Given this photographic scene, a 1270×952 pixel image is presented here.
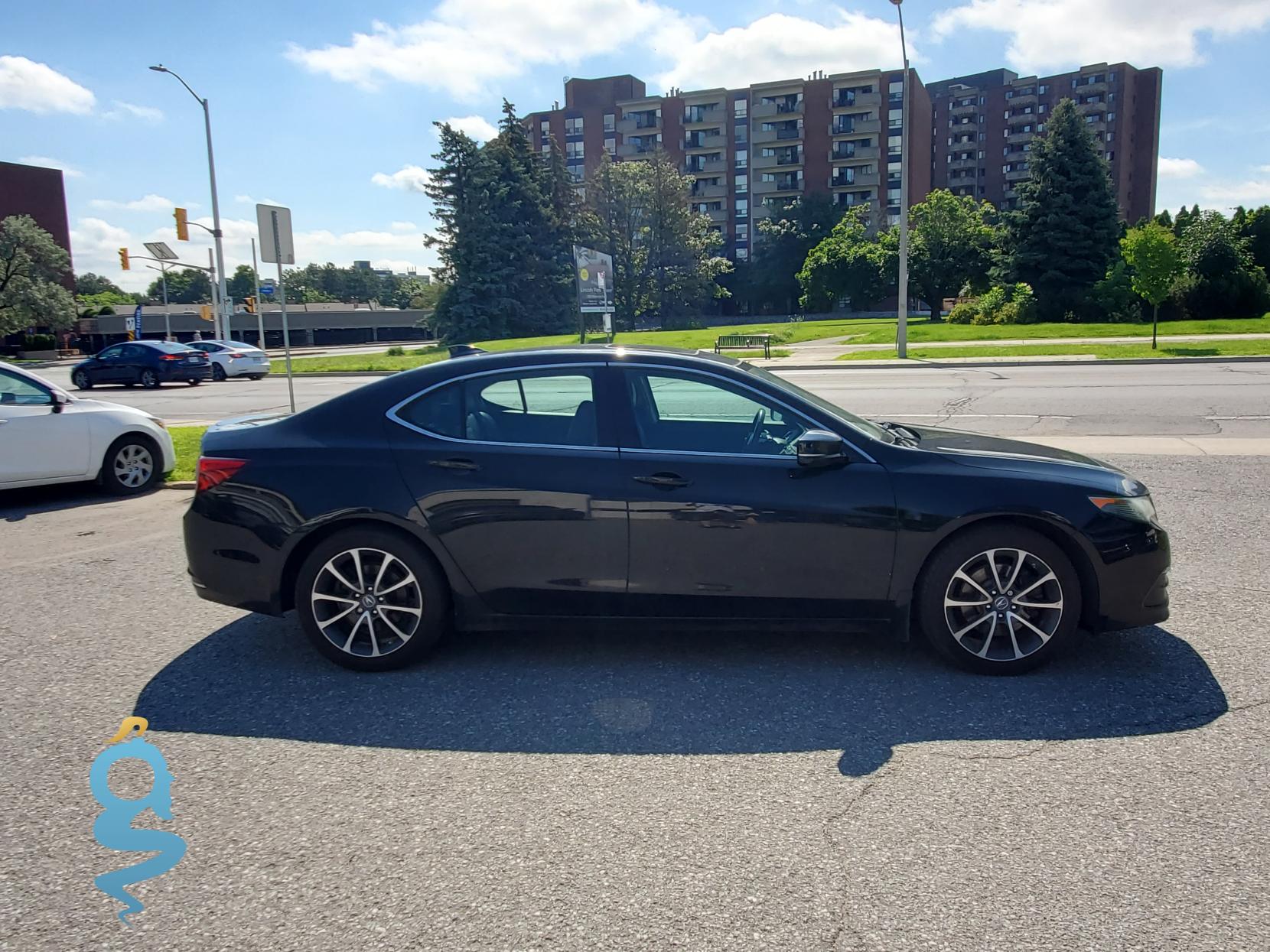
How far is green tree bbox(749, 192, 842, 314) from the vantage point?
273 feet

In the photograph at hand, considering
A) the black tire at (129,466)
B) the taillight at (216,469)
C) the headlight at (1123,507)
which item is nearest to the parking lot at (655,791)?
the headlight at (1123,507)

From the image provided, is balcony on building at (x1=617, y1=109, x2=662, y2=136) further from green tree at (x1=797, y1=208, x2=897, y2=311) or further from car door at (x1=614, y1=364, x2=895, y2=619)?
car door at (x1=614, y1=364, x2=895, y2=619)

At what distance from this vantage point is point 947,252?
52.1m

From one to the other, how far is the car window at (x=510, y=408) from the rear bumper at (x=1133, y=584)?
8.47 feet

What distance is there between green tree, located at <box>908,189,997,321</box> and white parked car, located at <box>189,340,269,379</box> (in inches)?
1401

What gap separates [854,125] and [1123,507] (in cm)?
9316

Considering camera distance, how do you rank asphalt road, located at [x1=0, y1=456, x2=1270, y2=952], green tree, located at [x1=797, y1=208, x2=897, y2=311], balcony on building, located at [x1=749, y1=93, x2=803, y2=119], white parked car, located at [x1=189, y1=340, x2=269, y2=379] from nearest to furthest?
1. asphalt road, located at [x1=0, y1=456, x2=1270, y2=952]
2. white parked car, located at [x1=189, y1=340, x2=269, y2=379]
3. green tree, located at [x1=797, y1=208, x2=897, y2=311]
4. balcony on building, located at [x1=749, y1=93, x2=803, y2=119]

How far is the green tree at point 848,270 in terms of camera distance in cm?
6500

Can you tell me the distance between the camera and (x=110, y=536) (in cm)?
779

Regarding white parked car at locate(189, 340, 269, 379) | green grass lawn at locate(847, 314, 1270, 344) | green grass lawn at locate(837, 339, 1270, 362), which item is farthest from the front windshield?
green grass lawn at locate(847, 314, 1270, 344)

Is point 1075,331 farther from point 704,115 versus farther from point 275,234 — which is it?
point 704,115

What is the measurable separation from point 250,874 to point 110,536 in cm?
580

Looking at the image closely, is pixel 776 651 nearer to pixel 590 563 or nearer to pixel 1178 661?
pixel 590 563

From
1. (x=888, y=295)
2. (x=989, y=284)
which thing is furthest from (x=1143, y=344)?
(x=888, y=295)
